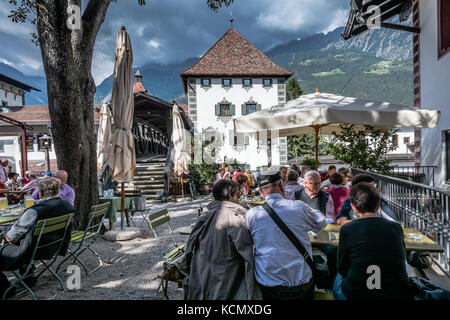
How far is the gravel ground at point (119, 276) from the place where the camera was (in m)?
3.64

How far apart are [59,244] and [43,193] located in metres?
0.74

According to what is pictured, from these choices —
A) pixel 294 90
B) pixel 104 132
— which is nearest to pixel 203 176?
pixel 104 132

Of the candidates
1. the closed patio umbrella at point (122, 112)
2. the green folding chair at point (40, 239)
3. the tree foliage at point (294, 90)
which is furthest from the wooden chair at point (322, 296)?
the tree foliage at point (294, 90)

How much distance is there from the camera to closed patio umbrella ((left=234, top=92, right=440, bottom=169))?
4.42m

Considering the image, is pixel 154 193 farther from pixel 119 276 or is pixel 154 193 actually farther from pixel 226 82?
pixel 226 82

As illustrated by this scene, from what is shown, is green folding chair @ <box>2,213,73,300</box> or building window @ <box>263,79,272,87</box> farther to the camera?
building window @ <box>263,79,272,87</box>

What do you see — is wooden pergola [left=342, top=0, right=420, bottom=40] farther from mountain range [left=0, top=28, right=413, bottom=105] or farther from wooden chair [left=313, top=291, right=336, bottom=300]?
mountain range [left=0, top=28, right=413, bottom=105]

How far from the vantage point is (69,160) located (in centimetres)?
579

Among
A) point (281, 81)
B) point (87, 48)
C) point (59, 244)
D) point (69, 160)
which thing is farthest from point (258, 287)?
point (281, 81)

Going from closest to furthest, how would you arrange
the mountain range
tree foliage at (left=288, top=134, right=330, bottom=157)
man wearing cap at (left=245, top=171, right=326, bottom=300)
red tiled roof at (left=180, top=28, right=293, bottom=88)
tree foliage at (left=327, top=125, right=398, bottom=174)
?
1. man wearing cap at (left=245, top=171, right=326, bottom=300)
2. tree foliage at (left=327, top=125, right=398, bottom=174)
3. red tiled roof at (left=180, top=28, right=293, bottom=88)
4. tree foliage at (left=288, top=134, right=330, bottom=157)
5. the mountain range

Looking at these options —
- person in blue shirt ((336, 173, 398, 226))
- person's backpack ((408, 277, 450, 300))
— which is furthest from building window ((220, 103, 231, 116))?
person's backpack ((408, 277, 450, 300))

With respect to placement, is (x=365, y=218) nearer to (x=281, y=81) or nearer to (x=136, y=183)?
(x=136, y=183)

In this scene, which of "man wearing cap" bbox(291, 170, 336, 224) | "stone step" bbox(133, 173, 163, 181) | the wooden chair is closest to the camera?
the wooden chair

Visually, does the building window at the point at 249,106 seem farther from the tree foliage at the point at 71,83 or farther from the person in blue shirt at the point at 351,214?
the person in blue shirt at the point at 351,214
